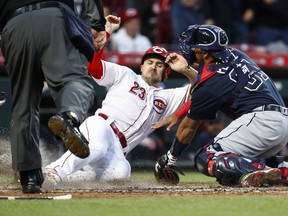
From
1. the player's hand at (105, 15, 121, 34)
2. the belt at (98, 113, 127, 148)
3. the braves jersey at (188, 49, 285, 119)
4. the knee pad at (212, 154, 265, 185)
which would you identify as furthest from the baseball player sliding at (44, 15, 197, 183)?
the knee pad at (212, 154, 265, 185)

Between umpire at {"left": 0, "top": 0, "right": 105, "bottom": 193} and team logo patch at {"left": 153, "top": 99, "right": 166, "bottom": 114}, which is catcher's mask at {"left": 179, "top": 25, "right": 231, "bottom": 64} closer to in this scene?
team logo patch at {"left": 153, "top": 99, "right": 166, "bottom": 114}

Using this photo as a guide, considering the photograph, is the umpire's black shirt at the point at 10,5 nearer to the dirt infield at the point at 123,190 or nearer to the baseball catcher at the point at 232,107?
the dirt infield at the point at 123,190

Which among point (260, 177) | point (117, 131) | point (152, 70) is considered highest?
point (152, 70)

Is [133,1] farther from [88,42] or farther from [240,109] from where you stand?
Result: [88,42]

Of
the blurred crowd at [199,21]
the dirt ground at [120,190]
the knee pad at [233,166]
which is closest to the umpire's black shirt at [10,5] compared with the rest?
the dirt ground at [120,190]

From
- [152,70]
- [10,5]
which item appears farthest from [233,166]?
[10,5]

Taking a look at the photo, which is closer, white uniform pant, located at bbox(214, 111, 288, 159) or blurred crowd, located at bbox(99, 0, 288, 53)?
white uniform pant, located at bbox(214, 111, 288, 159)

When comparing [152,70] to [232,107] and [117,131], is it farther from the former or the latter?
[232,107]
